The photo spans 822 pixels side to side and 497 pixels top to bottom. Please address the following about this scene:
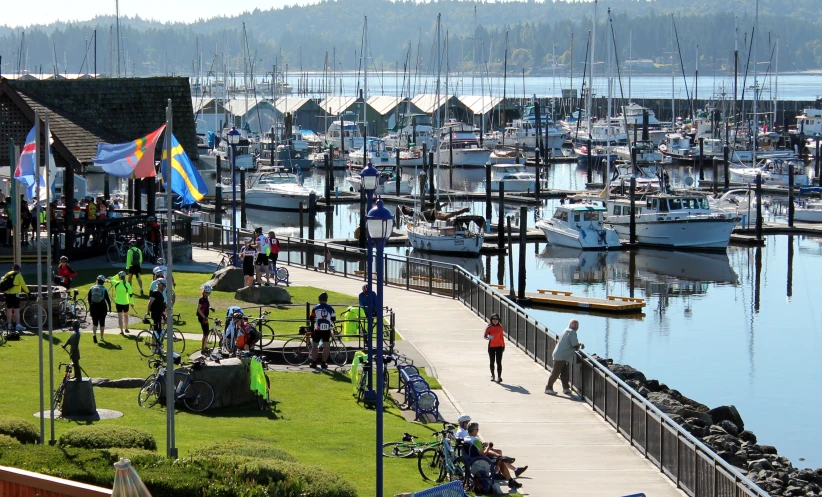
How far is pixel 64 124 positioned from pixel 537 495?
29.3 meters

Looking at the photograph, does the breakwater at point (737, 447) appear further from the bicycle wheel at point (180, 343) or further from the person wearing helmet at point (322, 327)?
the bicycle wheel at point (180, 343)

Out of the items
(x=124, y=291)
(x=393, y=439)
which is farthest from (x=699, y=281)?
(x=393, y=439)

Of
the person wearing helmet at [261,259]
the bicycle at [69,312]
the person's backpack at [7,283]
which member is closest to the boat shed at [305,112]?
the person wearing helmet at [261,259]

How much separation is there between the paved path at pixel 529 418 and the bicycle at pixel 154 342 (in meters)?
5.94

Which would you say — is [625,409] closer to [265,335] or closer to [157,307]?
[265,335]

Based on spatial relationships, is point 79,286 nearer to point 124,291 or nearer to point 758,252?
point 124,291

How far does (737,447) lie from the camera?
29562 mm

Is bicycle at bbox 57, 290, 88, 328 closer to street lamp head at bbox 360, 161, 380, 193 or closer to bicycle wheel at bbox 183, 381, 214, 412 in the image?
bicycle wheel at bbox 183, 381, 214, 412

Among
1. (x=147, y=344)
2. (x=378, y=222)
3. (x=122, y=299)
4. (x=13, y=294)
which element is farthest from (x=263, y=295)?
(x=378, y=222)

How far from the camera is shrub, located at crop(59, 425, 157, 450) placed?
18.1m

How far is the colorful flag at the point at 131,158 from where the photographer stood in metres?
29.2

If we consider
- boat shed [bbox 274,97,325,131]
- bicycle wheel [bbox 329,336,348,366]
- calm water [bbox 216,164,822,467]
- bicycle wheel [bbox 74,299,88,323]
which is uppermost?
boat shed [bbox 274,97,325,131]

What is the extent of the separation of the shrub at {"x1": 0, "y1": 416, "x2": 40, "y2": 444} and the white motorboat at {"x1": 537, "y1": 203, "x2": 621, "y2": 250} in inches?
2188

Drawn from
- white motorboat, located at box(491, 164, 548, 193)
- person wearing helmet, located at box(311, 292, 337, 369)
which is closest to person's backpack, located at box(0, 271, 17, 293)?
person wearing helmet, located at box(311, 292, 337, 369)
